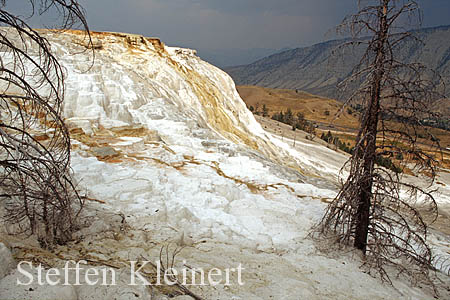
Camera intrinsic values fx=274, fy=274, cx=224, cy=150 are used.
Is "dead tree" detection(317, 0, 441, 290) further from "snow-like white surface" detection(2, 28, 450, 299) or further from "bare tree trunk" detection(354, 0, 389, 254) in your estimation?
"snow-like white surface" detection(2, 28, 450, 299)

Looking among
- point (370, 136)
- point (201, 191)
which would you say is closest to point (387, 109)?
point (370, 136)

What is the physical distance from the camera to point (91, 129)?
483 inches

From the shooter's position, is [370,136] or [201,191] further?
[201,191]

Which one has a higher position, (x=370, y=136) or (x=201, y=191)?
(x=370, y=136)

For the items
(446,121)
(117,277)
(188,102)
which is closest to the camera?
(117,277)

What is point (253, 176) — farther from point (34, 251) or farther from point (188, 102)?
point (188, 102)

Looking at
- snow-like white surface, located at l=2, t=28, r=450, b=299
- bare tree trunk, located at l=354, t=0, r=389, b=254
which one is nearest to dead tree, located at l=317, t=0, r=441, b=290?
bare tree trunk, located at l=354, t=0, r=389, b=254

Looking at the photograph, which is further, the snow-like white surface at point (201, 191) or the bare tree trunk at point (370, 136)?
the bare tree trunk at point (370, 136)

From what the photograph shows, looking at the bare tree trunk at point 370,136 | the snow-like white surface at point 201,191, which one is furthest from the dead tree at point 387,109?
the snow-like white surface at point 201,191

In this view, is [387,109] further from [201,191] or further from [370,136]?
[201,191]

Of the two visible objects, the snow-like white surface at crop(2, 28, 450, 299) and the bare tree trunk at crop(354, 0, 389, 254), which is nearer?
the snow-like white surface at crop(2, 28, 450, 299)

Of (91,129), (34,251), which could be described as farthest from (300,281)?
(91,129)

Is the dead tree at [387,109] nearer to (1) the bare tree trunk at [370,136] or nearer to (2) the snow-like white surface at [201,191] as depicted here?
(1) the bare tree trunk at [370,136]

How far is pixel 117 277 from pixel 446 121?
6482mm
